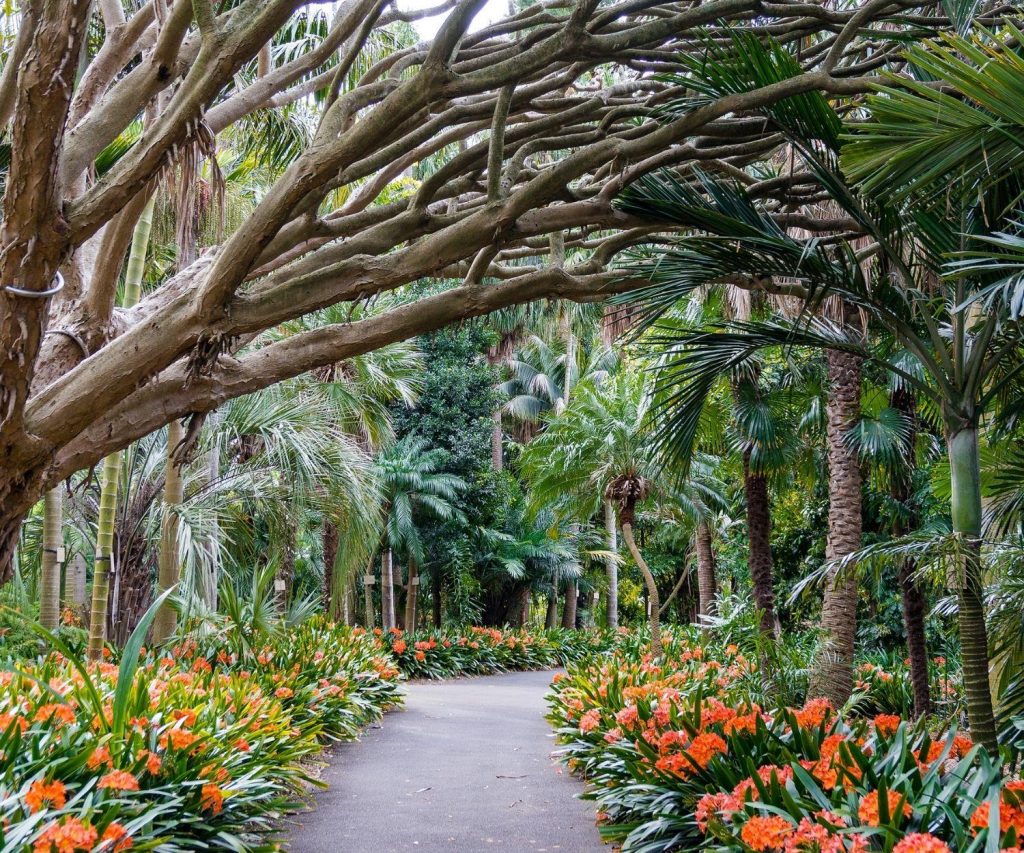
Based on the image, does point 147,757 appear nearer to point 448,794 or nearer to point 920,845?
point 448,794

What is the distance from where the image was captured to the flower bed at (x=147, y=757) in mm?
3607

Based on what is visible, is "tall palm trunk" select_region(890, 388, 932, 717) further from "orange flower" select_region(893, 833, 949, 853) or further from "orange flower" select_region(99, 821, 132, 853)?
"orange flower" select_region(99, 821, 132, 853)

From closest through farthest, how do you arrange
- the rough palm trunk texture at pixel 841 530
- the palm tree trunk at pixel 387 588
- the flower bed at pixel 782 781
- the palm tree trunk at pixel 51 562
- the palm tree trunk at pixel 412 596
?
the flower bed at pixel 782 781 < the rough palm trunk texture at pixel 841 530 < the palm tree trunk at pixel 51 562 < the palm tree trunk at pixel 412 596 < the palm tree trunk at pixel 387 588

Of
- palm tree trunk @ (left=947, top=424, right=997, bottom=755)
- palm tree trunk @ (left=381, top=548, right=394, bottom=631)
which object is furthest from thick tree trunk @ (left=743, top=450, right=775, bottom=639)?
palm tree trunk @ (left=381, top=548, right=394, bottom=631)

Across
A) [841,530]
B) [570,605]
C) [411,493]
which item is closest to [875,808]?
→ [841,530]

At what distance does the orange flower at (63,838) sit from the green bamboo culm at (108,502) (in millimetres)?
4939

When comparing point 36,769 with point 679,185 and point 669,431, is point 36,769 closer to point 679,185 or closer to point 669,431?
point 669,431

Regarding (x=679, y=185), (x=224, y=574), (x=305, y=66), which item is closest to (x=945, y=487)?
(x=679, y=185)

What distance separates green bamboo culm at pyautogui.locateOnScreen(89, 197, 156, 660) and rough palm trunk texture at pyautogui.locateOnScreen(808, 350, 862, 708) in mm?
6400

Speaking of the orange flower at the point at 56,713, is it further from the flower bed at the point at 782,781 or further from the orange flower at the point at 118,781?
the flower bed at the point at 782,781

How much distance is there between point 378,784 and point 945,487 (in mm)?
5374

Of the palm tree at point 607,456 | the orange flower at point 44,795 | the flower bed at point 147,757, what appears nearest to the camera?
the orange flower at point 44,795

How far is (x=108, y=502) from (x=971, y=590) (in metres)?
6.79

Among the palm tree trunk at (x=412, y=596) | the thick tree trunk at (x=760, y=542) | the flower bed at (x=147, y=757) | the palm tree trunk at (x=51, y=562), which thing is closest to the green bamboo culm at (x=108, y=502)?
the flower bed at (x=147, y=757)
